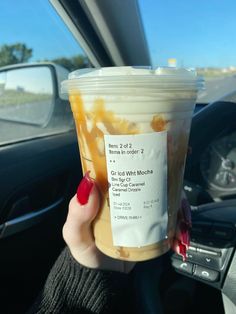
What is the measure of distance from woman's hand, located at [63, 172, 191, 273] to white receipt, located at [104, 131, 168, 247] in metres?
0.06

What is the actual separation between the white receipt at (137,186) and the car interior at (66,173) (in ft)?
1.63

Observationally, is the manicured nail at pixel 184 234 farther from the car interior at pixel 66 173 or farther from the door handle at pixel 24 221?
the door handle at pixel 24 221

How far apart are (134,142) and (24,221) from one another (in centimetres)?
118

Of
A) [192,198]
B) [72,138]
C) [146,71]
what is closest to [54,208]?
[72,138]

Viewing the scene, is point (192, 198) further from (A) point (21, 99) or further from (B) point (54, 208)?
(A) point (21, 99)

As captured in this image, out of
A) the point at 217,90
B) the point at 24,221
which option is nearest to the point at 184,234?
the point at 24,221

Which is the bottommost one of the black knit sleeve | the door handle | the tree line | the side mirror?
the door handle

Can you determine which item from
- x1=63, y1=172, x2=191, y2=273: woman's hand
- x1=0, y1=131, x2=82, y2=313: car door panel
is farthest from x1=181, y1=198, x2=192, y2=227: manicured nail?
x1=0, y1=131, x2=82, y2=313: car door panel

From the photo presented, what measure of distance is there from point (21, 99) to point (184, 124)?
157cm

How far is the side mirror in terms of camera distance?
2.27m

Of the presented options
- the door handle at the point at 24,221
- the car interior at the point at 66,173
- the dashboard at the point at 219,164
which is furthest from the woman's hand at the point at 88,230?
the dashboard at the point at 219,164

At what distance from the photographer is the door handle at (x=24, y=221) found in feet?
6.30

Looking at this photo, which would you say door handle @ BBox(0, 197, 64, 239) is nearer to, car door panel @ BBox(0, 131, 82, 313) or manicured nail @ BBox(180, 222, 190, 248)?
car door panel @ BBox(0, 131, 82, 313)

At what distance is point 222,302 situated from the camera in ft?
4.90
